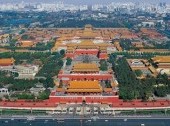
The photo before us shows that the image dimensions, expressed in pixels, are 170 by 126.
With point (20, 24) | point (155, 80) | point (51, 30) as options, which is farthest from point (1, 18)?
point (155, 80)

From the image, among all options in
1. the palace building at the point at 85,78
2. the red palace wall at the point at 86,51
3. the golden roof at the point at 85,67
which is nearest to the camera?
the palace building at the point at 85,78

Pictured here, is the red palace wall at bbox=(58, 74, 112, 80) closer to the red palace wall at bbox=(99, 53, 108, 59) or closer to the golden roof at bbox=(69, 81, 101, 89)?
the golden roof at bbox=(69, 81, 101, 89)

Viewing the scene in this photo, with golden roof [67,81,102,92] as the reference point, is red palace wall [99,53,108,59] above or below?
below

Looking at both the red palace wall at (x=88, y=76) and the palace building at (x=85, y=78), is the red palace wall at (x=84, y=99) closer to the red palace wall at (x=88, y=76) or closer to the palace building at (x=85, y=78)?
the palace building at (x=85, y=78)

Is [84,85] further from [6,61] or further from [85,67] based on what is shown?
[6,61]

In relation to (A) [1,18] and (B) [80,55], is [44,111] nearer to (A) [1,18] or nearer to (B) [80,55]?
(B) [80,55]

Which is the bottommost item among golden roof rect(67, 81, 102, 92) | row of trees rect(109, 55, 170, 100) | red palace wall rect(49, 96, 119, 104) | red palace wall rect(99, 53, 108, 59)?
red palace wall rect(99, 53, 108, 59)

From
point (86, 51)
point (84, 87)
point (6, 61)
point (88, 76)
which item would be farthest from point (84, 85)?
point (86, 51)

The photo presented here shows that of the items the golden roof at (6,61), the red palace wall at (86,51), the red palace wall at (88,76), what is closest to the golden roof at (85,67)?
the red palace wall at (88,76)

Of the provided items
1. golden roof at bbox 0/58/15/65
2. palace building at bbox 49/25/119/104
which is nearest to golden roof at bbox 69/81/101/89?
palace building at bbox 49/25/119/104

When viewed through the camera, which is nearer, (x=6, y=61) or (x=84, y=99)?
(x=84, y=99)

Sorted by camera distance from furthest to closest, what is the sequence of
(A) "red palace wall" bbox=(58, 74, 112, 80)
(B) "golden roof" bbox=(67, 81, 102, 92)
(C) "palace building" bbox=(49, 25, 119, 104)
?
1. (A) "red palace wall" bbox=(58, 74, 112, 80)
2. (B) "golden roof" bbox=(67, 81, 102, 92)
3. (C) "palace building" bbox=(49, 25, 119, 104)
